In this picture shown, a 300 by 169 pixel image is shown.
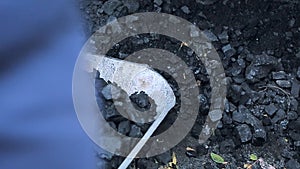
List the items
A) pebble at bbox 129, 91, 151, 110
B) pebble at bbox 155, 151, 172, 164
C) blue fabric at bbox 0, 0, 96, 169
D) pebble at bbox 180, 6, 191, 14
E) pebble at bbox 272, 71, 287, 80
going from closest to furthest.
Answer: blue fabric at bbox 0, 0, 96, 169 < pebble at bbox 155, 151, 172, 164 < pebble at bbox 129, 91, 151, 110 < pebble at bbox 272, 71, 287, 80 < pebble at bbox 180, 6, 191, 14

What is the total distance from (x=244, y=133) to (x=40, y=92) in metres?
0.62

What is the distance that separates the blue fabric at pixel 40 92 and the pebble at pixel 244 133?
17.5 inches

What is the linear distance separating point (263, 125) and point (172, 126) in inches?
11.0

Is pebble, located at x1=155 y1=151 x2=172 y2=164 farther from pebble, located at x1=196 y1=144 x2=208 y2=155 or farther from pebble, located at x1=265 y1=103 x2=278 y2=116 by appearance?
pebble, located at x1=265 y1=103 x2=278 y2=116

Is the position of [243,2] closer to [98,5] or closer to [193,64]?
[193,64]

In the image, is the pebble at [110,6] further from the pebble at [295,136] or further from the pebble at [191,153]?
the pebble at [295,136]

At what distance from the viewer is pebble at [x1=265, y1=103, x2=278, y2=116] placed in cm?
169

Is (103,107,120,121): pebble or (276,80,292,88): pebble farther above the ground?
(276,80,292,88): pebble

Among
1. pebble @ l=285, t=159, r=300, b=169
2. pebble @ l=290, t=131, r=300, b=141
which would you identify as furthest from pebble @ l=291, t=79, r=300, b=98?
pebble @ l=285, t=159, r=300, b=169

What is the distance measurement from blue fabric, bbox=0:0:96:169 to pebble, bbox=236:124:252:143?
444 millimetres

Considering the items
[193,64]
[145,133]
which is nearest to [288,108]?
[193,64]

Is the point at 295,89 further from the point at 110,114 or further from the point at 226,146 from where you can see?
the point at 110,114

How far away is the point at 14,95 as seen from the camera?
1.36 meters

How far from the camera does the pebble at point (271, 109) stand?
1.69 m
